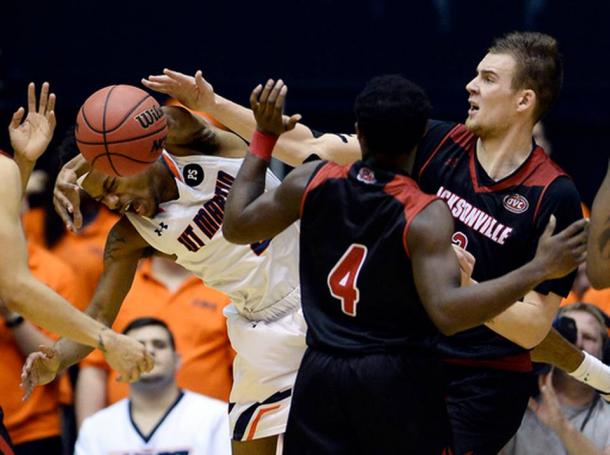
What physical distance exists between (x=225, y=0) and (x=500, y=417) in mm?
4413

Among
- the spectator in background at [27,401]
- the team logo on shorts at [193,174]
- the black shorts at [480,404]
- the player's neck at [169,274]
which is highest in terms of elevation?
the team logo on shorts at [193,174]

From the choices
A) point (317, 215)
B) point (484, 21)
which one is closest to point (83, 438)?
point (317, 215)

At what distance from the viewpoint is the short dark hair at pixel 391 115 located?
4965 mm

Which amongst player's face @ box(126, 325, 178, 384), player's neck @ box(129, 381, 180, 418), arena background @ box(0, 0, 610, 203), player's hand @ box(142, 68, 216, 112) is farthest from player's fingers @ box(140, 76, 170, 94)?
arena background @ box(0, 0, 610, 203)

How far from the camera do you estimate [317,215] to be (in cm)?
507

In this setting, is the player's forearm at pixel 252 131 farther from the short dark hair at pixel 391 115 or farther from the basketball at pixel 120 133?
the short dark hair at pixel 391 115

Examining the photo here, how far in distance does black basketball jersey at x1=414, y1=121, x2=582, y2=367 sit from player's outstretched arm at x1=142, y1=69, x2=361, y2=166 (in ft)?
1.09

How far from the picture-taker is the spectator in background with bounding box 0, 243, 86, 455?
7.93 m

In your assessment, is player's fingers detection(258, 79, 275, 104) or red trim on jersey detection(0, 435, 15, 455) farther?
red trim on jersey detection(0, 435, 15, 455)

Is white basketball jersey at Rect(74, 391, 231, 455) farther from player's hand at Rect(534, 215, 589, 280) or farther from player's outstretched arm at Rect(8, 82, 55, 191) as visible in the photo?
player's hand at Rect(534, 215, 589, 280)

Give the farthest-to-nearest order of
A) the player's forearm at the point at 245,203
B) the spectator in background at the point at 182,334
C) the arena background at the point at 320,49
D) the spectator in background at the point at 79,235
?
1. the arena background at the point at 320,49
2. the spectator in background at the point at 79,235
3. the spectator in background at the point at 182,334
4. the player's forearm at the point at 245,203

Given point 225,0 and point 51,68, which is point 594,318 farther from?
point 51,68

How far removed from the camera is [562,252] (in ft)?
15.8

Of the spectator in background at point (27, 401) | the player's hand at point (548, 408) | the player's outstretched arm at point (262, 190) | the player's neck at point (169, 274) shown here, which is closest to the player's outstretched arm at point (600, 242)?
the player's outstretched arm at point (262, 190)
